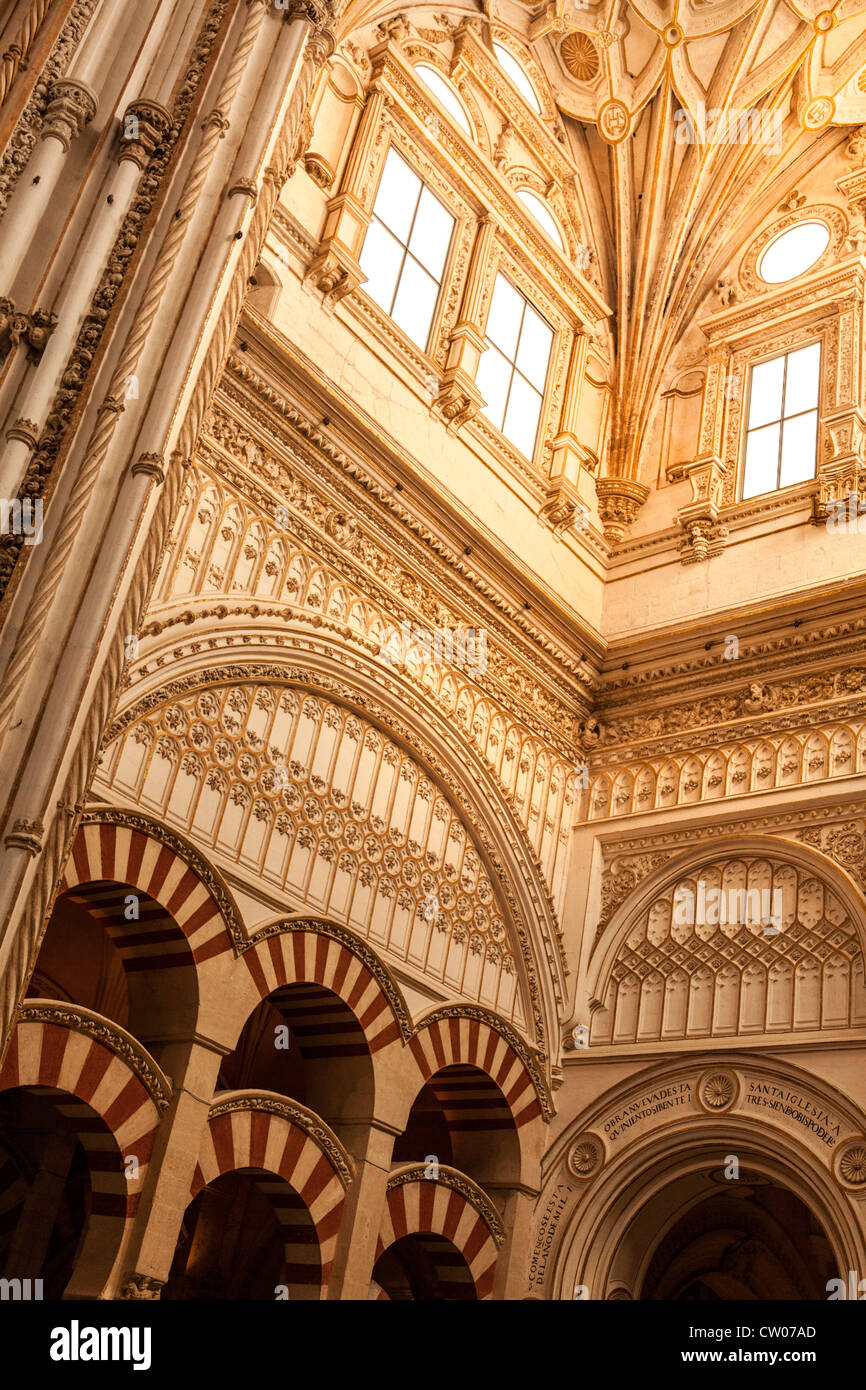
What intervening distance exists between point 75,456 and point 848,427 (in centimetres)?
685

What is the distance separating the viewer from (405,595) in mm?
8977

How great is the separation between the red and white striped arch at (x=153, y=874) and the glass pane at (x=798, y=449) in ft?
19.8

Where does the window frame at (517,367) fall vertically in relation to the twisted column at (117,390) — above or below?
above

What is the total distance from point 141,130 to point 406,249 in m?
4.26

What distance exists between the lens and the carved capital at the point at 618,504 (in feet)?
36.7

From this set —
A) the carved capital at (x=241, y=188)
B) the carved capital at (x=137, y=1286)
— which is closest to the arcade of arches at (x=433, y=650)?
the carved capital at (x=137, y=1286)

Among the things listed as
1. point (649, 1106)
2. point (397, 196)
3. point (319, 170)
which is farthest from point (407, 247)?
point (649, 1106)

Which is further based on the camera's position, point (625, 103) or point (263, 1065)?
point (625, 103)

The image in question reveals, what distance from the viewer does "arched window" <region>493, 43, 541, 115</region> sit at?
11.5m

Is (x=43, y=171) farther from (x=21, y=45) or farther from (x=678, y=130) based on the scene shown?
(x=678, y=130)

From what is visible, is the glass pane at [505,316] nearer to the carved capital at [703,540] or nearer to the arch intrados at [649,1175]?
the carved capital at [703,540]

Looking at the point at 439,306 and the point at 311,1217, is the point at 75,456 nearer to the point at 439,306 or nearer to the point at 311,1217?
the point at 311,1217
